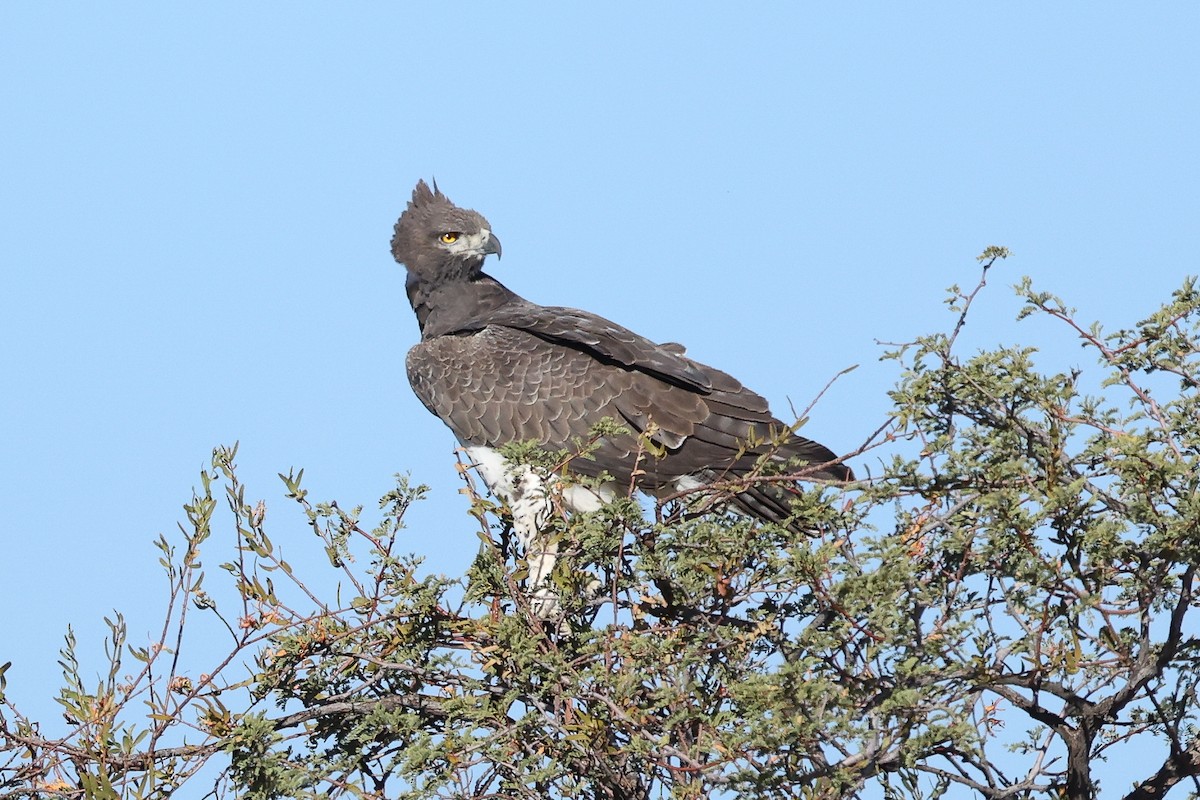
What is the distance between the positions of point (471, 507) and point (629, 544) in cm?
71

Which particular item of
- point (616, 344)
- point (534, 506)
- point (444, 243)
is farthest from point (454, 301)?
point (534, 506)

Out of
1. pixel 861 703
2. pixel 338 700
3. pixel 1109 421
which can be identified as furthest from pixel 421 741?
pixel 1109 421

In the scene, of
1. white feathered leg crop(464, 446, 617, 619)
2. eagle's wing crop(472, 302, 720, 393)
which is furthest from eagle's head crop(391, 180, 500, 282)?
white feathered leg crop(464, 446, 617, 619)

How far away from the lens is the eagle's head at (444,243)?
9.97 metres

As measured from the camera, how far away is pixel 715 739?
16.5 feet

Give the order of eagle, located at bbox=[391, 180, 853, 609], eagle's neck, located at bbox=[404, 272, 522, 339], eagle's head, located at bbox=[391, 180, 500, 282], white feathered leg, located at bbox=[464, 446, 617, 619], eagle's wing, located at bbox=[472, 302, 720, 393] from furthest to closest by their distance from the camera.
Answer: eagle's head, located at bbox=[391, 180, 500, 282] < eagle's neck, located at bbox=[404, 272, 522, 339] < eagle's wing, located at bbox=[472, 302, 720, 393] < eagle, located at bbox=[391, 180, 853, 609] < white feathered leg, located at bbox=[464, 446, 617, 619]

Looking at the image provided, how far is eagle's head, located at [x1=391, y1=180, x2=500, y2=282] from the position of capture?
32.7 ft

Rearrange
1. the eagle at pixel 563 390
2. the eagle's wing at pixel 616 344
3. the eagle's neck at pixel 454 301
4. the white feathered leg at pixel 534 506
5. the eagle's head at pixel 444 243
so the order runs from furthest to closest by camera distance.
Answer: the eagle's head at pixel 444 243 → the eagle's neck at pixel 454 301 → the eagle's wing at pixel 616 344 → the eagle at pixel 563 390 → the white feathered leg at pixel 534 506

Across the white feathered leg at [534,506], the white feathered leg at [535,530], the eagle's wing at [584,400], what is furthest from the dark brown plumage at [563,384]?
the white feathered leg at [535,530]

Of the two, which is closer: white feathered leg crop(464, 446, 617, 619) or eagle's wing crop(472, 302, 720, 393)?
white feathered leg crop(464, 446, 617, 619)

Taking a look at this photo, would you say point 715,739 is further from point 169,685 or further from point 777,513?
point 777,513

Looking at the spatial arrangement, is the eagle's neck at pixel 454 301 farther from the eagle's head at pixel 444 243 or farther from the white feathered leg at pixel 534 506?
the white feathered leg at pixel 534 506

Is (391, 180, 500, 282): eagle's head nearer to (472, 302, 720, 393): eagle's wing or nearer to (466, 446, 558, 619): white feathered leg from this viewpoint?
(472, 302, 720, 393): eagle's wing

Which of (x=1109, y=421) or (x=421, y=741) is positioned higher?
(x=1109, y=421)
